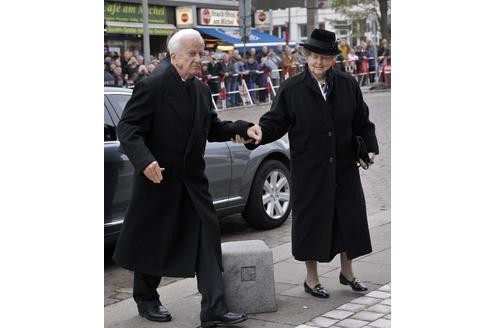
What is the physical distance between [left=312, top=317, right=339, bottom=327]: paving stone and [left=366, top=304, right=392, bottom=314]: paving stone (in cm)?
36

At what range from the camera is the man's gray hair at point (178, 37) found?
5.35 m

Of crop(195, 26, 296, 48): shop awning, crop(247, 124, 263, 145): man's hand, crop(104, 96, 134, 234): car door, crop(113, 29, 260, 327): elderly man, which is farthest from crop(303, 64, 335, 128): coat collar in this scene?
crop(195, 26, 296, 48): shop awning

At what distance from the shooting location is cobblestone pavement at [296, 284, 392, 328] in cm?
537

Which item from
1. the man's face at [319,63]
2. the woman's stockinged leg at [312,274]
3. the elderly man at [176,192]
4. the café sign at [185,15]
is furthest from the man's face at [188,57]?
the café sign at [185,15]

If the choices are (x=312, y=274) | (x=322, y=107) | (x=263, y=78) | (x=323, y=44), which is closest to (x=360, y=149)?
(x=322, y=107)

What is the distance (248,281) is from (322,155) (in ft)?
3.44

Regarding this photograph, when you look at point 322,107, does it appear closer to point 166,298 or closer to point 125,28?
point 166,298

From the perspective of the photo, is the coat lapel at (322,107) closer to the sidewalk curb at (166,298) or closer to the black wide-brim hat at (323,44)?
the black wide-brim hat at (323,44)

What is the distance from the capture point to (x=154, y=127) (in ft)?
17.9

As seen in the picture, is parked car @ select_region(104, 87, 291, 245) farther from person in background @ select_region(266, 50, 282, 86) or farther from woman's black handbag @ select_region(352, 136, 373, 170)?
person in background @ select_region(266, 50, 282, 86)

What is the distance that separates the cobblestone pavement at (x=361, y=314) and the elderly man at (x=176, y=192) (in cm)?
→ 55

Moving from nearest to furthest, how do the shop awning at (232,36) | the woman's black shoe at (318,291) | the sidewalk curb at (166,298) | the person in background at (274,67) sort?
1. the sidewalk curb at (166,298)
2. the woman's black shoe at (318,291)
3. the person in background at (274,67)
4. the shop awning at (232,36)

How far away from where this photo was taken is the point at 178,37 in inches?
211

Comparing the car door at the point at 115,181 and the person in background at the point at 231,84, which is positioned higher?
the person in background at the point at 231,84
